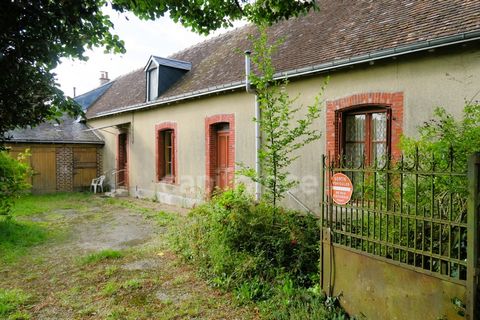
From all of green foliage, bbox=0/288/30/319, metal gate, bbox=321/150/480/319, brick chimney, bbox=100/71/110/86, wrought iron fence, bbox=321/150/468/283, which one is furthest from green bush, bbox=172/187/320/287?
brick chimney, bbox=100/71/110/86

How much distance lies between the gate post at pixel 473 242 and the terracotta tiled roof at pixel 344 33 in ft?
11.6

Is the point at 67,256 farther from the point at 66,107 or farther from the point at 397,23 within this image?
the point at 397,23

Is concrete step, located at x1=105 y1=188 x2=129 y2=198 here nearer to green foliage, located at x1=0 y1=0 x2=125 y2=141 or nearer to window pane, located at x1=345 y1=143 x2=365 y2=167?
window pane, located at x1=345 y1=143 x2=365 y2=167

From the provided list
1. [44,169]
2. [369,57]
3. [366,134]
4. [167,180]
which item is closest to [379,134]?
[366,134]

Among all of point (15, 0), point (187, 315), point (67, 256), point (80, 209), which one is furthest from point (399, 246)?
point (80, 209)

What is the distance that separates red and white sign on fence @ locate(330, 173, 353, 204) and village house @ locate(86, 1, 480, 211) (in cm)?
134

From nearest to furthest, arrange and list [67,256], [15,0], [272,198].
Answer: [15,0], [272,198], [67,256]

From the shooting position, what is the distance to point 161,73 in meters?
12.8

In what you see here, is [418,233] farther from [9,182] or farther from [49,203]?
[49,203]

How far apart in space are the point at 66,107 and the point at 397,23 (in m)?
6.22

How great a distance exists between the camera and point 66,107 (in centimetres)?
321

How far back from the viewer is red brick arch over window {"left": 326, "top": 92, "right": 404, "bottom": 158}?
609cm

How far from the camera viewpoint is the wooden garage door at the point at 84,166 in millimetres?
16781

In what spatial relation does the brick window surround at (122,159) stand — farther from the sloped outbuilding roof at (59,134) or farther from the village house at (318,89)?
the sloped outbuilding roof at (59,134)
